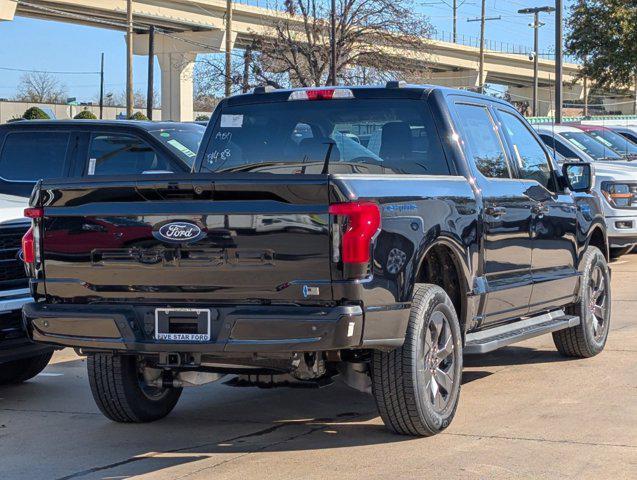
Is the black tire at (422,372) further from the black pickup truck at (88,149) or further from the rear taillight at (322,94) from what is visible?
the black pickup truck at (88,149)

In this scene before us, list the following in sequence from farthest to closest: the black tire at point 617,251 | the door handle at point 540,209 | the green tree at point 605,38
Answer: the green tree at point 605,38 → the black tire at point 617,251 → the door handle at point 540,209

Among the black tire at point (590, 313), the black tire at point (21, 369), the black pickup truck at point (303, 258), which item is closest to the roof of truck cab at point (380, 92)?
the black pickup truck at point (303, 258)

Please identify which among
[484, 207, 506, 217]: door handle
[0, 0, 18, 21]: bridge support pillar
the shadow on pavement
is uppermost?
[0, 0, 18, 21]: bridge support pillar

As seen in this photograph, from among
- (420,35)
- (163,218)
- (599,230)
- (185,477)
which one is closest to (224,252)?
(163,218)

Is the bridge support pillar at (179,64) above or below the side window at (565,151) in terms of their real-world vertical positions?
above

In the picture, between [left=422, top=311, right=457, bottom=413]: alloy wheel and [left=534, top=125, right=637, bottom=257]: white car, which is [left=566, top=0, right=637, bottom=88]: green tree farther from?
[left=422, top=311, right=457, bottom=413]: alloy wheel

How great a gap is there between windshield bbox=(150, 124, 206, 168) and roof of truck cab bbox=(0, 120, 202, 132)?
0.23 feet

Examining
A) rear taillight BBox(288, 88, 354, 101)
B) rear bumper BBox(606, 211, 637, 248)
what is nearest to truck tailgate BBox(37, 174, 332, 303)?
rear taillight BBox(288, 88, 354, 101)

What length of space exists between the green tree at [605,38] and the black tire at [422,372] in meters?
33.9

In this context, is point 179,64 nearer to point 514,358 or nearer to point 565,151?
point 565,151

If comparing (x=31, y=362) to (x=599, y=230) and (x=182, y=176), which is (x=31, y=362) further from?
(x=599, y=230)

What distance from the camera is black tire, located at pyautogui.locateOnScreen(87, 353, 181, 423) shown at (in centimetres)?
693

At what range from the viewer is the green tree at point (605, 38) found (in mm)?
38531

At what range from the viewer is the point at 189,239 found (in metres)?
5.88
